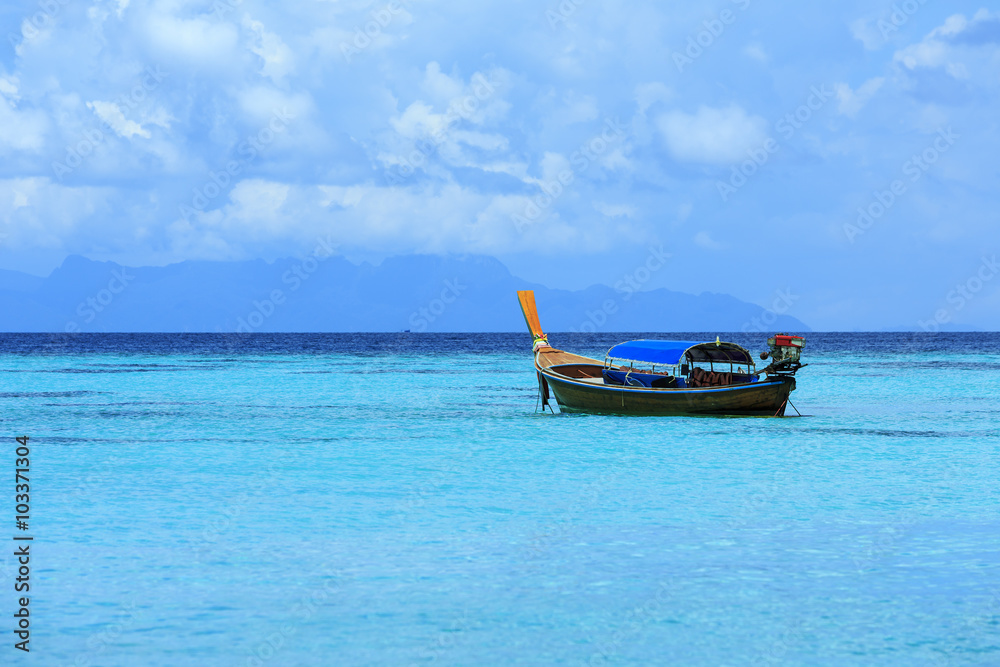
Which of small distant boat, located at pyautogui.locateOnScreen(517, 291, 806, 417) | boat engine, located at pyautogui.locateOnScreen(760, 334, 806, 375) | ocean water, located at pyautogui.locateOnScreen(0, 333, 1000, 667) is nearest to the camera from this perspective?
ocean water, located at pyautogui.locateOnScreen(0, 333, 1000, 667)

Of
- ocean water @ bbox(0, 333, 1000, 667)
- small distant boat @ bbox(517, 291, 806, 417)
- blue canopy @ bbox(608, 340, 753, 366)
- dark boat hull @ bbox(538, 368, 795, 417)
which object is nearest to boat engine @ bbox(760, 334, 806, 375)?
small distant boat @ bbox(517, 291, 806, 417)

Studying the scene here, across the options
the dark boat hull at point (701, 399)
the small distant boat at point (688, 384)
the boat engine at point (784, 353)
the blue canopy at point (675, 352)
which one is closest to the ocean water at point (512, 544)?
the dark boat hull at point (701, 399)

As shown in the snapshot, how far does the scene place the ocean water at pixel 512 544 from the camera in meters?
8.70

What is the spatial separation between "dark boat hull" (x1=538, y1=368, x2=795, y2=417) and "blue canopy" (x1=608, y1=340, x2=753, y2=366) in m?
0.94

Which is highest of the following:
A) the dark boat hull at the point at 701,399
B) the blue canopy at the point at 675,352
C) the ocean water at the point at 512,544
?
the blue canopy at the point at 675,352

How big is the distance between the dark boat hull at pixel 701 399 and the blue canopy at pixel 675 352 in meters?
0.94

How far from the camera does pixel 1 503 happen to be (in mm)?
15039

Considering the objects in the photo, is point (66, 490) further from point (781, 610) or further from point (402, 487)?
point (781, 610)

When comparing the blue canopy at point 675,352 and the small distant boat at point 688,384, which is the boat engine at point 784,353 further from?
the blue canopy at point 675,352

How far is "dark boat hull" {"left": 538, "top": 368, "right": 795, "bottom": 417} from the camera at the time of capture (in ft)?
87.5

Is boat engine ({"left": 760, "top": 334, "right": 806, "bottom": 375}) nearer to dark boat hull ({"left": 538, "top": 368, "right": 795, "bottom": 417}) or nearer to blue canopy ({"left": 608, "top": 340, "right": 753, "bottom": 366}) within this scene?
dark boat hull ({"left": 538, "top": 368, "right": 795, "bottom": 417})

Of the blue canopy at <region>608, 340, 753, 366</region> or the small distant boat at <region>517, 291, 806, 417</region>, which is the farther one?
the blue canopy at <region>608, 340, 753, 366</region>

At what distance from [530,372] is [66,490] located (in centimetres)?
4528

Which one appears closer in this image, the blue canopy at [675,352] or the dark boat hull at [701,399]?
the dark boat hull at [701,399]
